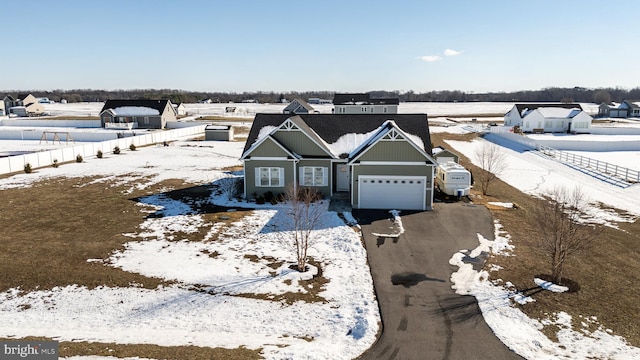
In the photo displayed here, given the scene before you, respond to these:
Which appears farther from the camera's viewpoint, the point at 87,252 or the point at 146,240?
the point at 146,240

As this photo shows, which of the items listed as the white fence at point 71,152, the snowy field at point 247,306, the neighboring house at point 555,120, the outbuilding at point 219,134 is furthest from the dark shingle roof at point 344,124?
the neighboring house at point 555,120

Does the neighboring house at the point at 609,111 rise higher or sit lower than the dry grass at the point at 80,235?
higher

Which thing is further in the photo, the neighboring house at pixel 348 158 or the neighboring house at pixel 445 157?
the neighboring house at pixel 445 157

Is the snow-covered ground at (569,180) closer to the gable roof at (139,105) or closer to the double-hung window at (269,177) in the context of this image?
the double-hung window at (269,177)

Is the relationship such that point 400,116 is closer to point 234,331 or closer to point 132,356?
point 234,331

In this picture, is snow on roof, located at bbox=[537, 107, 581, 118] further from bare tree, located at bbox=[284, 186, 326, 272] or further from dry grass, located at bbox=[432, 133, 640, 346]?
bare tree, located at bbox=[284, 186, 326, 272]

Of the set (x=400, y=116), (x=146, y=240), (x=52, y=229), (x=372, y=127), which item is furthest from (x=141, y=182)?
(x=400, y=116)
